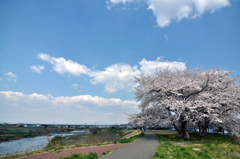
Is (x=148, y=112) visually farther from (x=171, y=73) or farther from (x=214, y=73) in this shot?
(x=214, y=73)

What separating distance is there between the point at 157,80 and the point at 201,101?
6.17 metres

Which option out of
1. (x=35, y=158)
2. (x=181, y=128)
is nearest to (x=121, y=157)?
(x=35, y=158)

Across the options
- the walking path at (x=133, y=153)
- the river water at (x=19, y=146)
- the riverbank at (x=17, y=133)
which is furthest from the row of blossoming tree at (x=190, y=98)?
the riverbank at (x=17, y=133)

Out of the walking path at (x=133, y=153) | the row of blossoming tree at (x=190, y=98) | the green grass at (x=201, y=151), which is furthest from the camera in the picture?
the row of blossoming tree at (x=190, y=98)

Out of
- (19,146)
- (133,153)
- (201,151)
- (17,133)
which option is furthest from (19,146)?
(17,133)

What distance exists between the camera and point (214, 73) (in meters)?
20.5

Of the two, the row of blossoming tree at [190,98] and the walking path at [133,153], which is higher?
the row of blossoming tree at [190,98]

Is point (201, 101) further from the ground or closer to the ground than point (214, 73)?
closer to the ground

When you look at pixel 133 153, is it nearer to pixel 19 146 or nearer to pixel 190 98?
pixel 190 98

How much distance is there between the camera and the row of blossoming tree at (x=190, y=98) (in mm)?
17516

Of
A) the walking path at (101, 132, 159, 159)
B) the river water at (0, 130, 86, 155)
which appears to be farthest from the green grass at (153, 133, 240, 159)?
the river water at (0, 130, 86, 155)

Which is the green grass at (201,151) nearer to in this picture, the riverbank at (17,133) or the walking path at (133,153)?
the walking path at (133,153)

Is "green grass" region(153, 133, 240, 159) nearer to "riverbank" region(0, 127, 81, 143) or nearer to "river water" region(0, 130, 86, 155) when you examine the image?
"river water" region(0, 130, 86, 155)

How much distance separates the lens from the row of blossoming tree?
17516 mm
